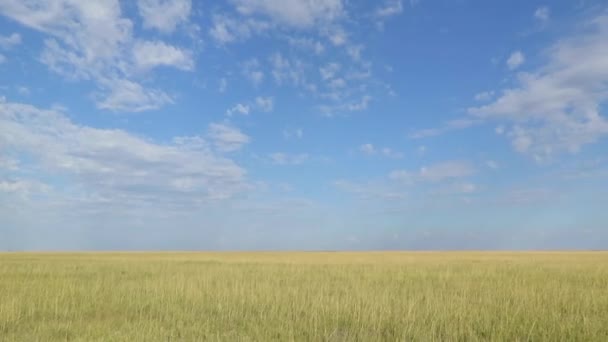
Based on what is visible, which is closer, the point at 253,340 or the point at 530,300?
the point at 253,340

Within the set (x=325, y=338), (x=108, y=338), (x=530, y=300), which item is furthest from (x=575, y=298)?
(x=108, y=338)

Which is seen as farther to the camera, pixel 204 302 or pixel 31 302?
pixel 204 302

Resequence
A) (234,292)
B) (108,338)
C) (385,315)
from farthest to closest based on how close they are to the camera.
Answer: (234,292) < (385,315) < (108,338)

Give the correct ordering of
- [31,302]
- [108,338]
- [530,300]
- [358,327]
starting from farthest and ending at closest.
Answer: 1. [530,300]
2. [31,302]
3. [358,327]
4. [108,338]

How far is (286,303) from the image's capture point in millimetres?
11555

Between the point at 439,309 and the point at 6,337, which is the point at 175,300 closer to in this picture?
the point at 6,337

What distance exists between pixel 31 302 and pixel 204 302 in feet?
12.6

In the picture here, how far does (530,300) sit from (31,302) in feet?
38.2

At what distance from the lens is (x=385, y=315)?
32.6 feet

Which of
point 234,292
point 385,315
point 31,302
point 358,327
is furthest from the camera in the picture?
point 234,292

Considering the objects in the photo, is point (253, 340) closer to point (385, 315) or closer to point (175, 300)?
point (385, 315)

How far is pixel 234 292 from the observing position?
13.2 meters

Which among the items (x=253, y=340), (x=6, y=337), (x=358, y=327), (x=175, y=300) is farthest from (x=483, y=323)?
(x=6, y=337)

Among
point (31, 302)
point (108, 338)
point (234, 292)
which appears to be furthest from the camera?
point (234, 292)
